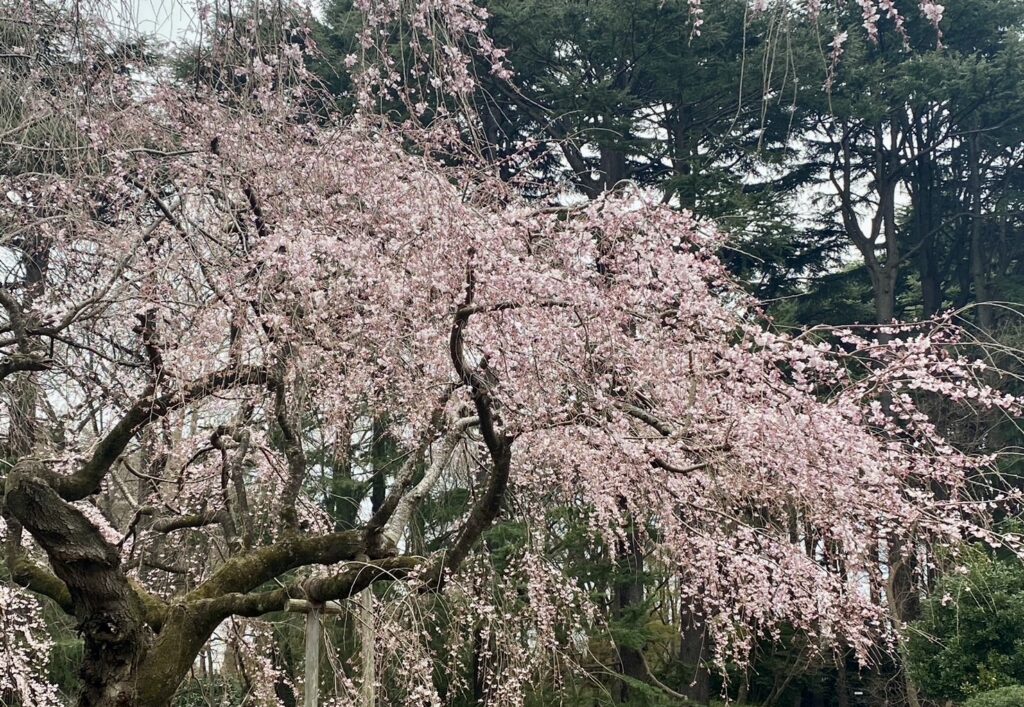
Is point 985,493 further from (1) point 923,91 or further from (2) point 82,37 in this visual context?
(2) point 82,37

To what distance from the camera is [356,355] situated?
4.69m

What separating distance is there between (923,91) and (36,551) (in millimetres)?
9994

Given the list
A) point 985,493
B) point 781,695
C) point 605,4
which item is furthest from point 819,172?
point 781,695

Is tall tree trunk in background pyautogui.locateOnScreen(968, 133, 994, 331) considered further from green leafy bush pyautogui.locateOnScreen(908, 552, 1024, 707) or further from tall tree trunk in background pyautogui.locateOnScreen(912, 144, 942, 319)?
green leafy bush pyautogui.locateOnScreen(908, 552, 1024, 707)

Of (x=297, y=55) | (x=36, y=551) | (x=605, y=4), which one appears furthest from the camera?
(x=605, y=4)

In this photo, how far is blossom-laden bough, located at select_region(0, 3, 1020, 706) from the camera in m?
4.07

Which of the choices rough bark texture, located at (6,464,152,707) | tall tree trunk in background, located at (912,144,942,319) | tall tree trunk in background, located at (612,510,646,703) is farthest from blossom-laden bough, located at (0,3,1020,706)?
tall tree trunk in background, located at (912,144,942,319)

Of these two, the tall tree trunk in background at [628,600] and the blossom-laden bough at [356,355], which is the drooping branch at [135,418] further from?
the tall tree trunk in background at [628,600]

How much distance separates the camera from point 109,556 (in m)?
4.04

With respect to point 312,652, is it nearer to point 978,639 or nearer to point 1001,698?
point 1001,698

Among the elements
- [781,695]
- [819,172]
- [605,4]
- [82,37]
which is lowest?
[781,695]

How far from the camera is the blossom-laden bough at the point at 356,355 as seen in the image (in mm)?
4066

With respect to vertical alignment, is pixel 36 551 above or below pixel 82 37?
below

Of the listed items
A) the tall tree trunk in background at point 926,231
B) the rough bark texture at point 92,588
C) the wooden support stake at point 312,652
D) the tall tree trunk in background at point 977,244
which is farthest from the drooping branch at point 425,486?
the tall tree trunk in background at point 977,244
